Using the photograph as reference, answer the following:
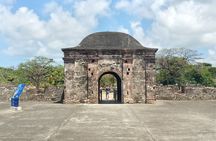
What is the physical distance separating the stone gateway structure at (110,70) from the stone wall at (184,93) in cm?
432

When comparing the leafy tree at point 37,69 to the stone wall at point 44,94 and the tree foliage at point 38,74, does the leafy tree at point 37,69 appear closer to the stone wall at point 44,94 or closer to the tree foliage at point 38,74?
the tree foliage at point 38,74

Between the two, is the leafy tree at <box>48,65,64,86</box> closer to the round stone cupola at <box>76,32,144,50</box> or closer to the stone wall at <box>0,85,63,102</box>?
the stone wall at <box>0,85,63,102</box>

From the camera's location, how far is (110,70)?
24922 mm

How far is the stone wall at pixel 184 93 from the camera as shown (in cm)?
2886

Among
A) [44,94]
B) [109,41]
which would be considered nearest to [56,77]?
[44,94]

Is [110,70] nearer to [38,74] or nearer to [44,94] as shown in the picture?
[44,94]

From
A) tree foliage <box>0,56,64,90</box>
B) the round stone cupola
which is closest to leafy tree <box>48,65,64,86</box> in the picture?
tree foliage <box>0,56,64,90</box>

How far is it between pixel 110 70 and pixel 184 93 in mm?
7963

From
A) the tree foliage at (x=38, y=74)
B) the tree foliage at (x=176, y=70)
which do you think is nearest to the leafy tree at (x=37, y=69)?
the tree foliage at (x=38, y=74)

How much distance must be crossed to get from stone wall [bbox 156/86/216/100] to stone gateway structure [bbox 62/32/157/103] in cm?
432

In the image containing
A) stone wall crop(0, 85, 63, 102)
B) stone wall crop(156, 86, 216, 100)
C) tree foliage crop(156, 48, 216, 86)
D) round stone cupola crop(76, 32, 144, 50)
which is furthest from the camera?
tree foliage crop(156, 48, 216, 86)

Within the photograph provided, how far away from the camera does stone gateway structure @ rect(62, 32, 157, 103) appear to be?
2475cm

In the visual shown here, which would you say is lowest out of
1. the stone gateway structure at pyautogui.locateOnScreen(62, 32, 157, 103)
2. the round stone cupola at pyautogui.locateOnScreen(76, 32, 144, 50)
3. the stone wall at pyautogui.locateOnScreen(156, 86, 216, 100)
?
the stone wall at pyautogui.locateOnScreen(156, 86, 216, 100)

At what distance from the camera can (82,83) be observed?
81.6ft
